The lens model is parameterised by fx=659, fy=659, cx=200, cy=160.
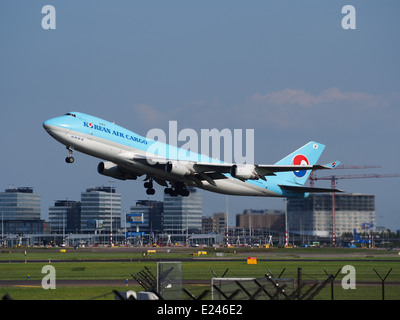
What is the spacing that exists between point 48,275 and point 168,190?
17.7m

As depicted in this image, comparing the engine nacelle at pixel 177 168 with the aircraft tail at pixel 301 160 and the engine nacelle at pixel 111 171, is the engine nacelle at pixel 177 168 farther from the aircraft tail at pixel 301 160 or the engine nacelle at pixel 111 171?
the aircraft tail at pixel 301 160

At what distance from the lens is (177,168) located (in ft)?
218

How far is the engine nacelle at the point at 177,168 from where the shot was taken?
65750mm

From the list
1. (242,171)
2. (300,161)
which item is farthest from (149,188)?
(300,161)

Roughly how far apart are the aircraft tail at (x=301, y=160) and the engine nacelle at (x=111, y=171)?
21.2 meters

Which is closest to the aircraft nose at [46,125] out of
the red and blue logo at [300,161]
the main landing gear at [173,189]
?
the main landing gear at [173,189]

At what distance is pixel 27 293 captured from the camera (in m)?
46.1

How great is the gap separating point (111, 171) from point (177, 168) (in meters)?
8.83

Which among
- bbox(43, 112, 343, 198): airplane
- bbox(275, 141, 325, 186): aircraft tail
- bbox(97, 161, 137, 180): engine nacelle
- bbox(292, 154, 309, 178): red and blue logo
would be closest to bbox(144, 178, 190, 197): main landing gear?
bbox(43, 112, 343, 198): airplane

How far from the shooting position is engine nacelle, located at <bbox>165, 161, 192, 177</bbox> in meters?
65.8

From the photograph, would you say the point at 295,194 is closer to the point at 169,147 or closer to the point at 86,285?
the point at 169,147
